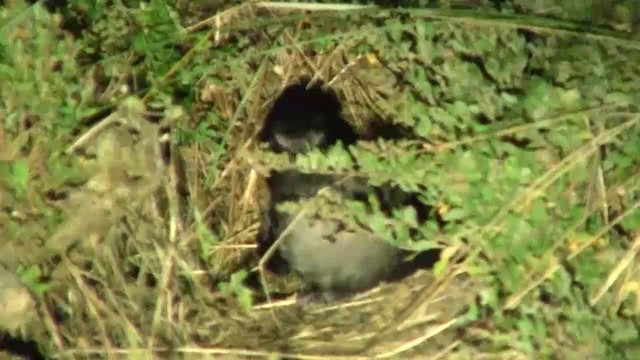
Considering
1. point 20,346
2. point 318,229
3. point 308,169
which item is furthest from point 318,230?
point 20,346

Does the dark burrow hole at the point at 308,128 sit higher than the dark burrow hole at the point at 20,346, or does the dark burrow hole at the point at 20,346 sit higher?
the dark burrow hole at the point at 308,128

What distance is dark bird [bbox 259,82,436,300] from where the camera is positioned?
1.45 meters

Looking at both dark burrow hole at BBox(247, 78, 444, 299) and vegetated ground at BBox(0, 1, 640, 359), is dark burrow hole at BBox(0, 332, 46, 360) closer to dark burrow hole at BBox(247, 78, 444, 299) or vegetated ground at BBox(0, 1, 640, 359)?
vegetated ground at BBox(0, 1, 640, 359)

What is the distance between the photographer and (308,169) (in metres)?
1.38

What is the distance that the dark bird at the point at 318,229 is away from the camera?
4.77 ft

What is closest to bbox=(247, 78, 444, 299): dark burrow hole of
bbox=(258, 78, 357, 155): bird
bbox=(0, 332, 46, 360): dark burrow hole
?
bbox=(258, 78, 357, 155): bird

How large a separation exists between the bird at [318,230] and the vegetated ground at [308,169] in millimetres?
38

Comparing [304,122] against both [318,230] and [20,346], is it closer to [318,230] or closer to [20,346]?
[318,230]

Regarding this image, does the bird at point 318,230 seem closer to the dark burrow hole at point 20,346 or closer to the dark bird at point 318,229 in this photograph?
the dark bird at point 318,229

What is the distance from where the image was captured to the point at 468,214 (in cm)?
132

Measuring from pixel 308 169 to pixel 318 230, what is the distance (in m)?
0.13

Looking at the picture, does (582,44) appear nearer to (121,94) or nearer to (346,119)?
(346,119)

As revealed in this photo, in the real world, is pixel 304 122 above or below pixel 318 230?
above

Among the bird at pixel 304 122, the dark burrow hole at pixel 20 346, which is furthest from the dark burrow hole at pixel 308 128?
the dark burrow hole at pixel 20 346
